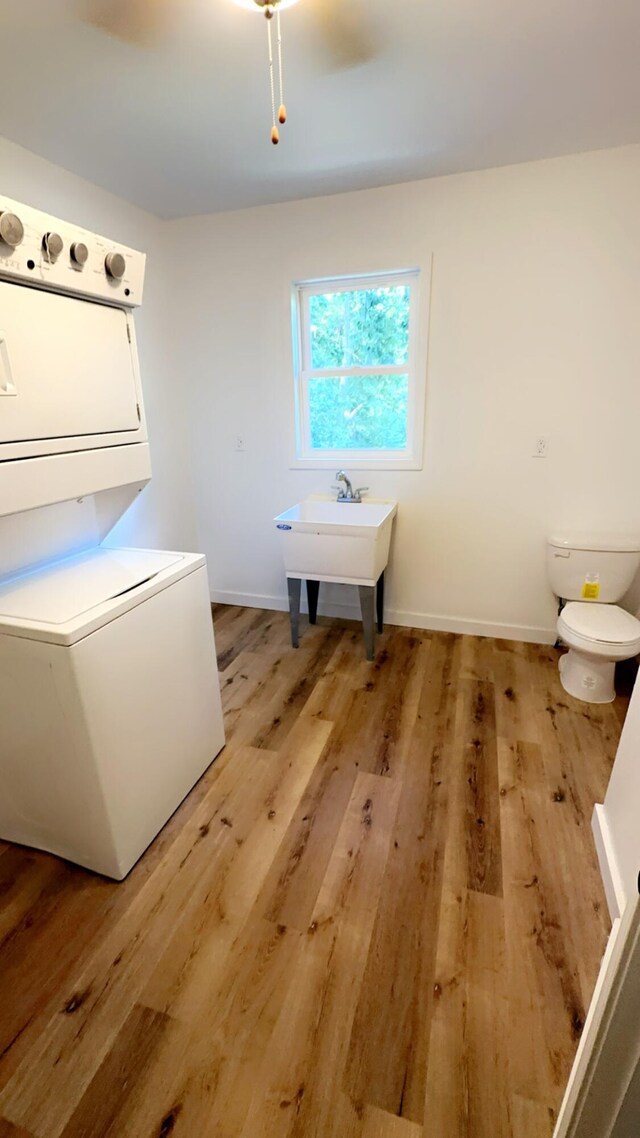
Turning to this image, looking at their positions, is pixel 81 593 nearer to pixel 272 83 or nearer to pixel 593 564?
pixel 272 83

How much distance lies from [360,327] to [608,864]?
2.66 metres

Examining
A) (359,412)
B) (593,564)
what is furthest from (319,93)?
(593,564)

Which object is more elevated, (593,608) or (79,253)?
(79,253)

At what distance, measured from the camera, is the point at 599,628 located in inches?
83.7

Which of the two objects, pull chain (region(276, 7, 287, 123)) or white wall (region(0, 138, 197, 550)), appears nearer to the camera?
pull chain (region(276, 7, 287, 123))

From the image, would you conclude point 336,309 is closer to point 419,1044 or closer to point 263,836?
point 263,836

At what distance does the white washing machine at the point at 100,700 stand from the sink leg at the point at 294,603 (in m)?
1.00

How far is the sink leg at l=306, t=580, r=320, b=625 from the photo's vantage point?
119 inches

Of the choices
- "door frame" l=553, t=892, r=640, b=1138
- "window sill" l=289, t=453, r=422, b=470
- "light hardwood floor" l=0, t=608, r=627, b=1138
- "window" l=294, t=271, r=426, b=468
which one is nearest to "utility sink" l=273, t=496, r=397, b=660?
"window sill" l=289, t=453, r=422, b=470

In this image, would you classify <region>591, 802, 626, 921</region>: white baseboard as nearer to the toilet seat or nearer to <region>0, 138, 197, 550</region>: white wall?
the toilet seat

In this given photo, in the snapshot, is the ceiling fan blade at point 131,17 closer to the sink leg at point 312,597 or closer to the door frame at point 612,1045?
the door frame at point 612,1045

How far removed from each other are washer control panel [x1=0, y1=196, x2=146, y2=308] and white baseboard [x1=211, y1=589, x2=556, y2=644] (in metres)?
2.07

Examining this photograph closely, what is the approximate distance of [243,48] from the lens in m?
1.39

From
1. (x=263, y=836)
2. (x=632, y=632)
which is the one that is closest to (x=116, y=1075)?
(x=263, y=836)
